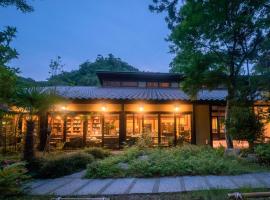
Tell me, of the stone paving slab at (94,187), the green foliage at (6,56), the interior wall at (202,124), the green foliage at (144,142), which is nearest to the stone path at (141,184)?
the stone paving slab at (94,187)

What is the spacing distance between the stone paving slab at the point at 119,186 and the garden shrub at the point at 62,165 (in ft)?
6.89

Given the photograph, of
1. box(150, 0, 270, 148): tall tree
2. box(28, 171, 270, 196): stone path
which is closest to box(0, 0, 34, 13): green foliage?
box(28, 171, 270, 196): stone path

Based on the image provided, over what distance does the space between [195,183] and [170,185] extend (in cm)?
65

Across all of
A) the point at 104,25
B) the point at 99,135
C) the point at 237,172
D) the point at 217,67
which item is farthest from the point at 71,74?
the point at 104,25

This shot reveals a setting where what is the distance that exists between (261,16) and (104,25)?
3761 inches

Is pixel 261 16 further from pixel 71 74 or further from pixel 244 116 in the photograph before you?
pixel 71 74

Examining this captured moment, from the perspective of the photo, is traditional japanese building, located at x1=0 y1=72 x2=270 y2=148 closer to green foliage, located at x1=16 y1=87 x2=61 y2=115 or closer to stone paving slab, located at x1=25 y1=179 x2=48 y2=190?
green foliage, located at x1=16 y1=87 x2=61 y2=115

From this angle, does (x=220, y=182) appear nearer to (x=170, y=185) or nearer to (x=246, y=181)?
(x=246, y=181)

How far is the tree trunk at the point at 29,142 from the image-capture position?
26.2 feet

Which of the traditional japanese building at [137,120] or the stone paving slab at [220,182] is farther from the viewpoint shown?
the traditional japanese building at [137,120]

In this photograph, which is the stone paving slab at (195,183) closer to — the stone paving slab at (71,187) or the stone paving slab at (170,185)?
the stone paving slab at (170,185)

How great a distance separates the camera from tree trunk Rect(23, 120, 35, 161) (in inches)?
314

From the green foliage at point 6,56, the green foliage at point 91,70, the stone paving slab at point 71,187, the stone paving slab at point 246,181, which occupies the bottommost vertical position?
the stone paving slab at point 71,187

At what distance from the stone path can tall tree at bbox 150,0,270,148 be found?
4495 mm
